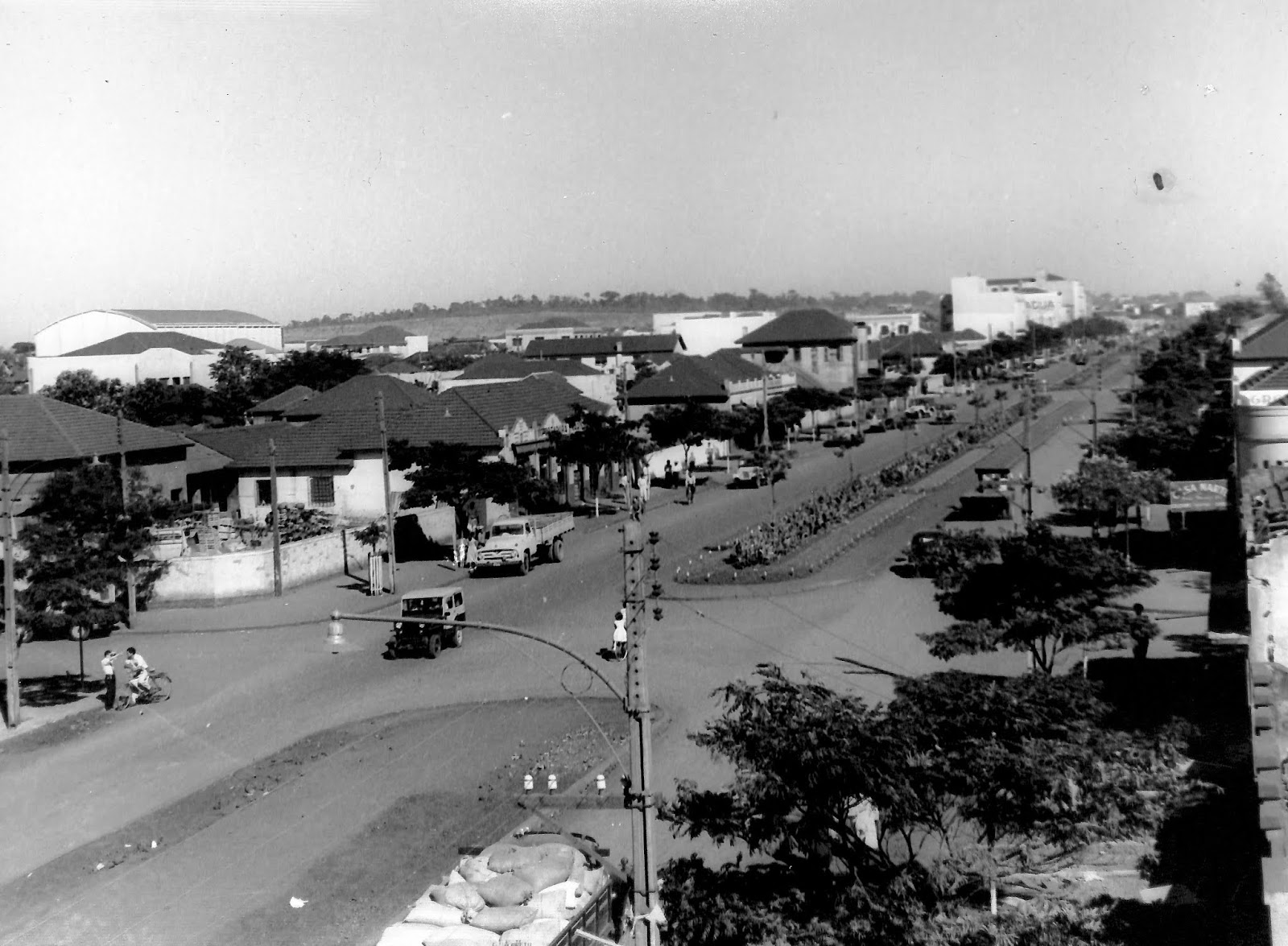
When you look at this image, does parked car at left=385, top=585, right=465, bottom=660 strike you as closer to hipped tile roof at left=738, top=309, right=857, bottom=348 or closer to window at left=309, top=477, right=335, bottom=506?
window at left=309, top=477, right=335, bottom=506

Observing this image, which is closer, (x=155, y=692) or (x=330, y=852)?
(x=330, y=852)

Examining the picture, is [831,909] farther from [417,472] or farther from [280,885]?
[417,472]

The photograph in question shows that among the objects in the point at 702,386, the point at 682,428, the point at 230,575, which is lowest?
the point at 230,575

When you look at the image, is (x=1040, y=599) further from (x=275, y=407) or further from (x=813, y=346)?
(x=813, y=346)

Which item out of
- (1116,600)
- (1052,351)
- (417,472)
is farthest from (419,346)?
(1116,600)

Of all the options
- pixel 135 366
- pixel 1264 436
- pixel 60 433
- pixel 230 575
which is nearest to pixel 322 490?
pixel 60 433

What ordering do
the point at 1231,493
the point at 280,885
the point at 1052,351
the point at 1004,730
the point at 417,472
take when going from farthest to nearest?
the point at 1052,351 < the point at 417,472 < the point at 1231,493 < the point at 280,885 < the point at 1004,730

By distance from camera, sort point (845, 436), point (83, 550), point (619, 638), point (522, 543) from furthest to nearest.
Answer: point (845, 436), point (522, 543), point (619, 638), point (83, 550)
